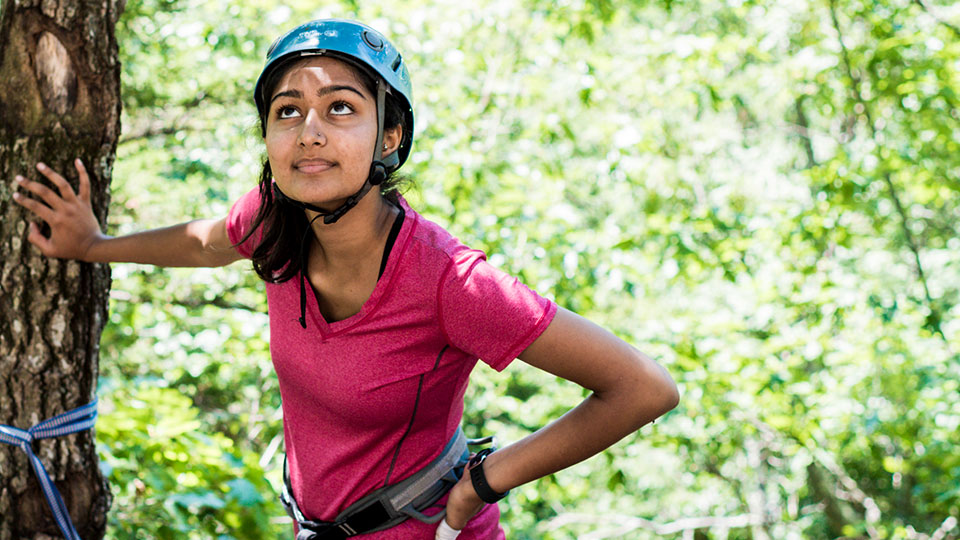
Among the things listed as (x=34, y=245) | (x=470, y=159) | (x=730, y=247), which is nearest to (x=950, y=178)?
(x=730, y=247)

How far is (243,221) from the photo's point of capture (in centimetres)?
202

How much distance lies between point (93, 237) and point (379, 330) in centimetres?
95

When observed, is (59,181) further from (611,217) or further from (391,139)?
(611,217)

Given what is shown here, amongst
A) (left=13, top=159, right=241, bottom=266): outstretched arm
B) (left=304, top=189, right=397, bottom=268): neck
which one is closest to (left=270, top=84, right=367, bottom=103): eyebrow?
(left=304, top=189, right=397, bottom=268): neck

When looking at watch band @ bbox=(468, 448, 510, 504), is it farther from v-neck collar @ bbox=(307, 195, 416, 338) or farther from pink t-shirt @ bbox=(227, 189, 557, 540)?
v-neck collar @ bbox=(307, 195, 416, 338)

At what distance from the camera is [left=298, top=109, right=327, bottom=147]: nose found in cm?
161

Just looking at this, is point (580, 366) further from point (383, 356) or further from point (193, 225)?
point (193, 225)

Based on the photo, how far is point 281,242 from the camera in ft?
5.94

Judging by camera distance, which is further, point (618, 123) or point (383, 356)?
point (618, 123)

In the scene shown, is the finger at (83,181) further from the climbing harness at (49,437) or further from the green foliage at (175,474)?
the green foliage at (175,474)

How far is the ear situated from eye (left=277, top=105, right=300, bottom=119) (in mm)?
207

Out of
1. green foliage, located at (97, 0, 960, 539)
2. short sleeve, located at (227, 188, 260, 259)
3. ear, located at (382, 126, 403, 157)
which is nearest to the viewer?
ear, located at (382, 126, 403, 157)

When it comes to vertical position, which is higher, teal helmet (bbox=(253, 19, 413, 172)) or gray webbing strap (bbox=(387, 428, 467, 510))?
teal helmet (bbox=(253, 19, 413, 172))

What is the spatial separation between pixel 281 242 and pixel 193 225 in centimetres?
49
